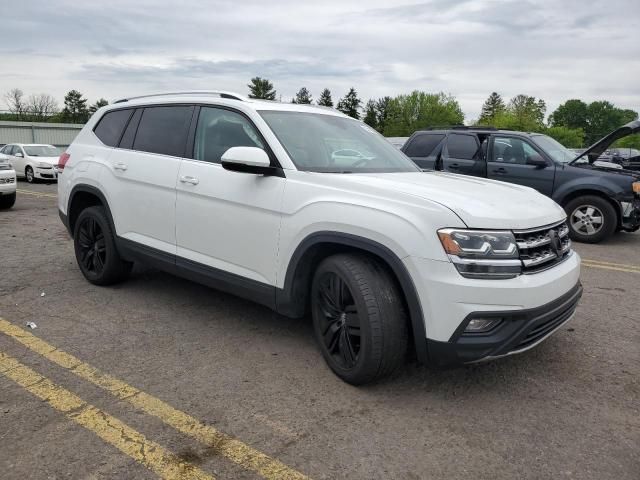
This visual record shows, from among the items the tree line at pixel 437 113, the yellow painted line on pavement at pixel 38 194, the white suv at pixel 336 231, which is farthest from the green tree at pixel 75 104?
the white suv at pixel 336 231

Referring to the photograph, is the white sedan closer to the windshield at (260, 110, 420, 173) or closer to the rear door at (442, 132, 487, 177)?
the rear door at (442, 132, 487, 177)

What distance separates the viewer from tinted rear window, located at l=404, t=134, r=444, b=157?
10055 millimetres

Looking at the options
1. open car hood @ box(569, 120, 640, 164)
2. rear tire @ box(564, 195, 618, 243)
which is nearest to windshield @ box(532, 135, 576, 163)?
open car hood @ box(569, 120, 640, 164)

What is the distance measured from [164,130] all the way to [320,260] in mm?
1979

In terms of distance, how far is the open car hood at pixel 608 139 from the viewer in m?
8.05

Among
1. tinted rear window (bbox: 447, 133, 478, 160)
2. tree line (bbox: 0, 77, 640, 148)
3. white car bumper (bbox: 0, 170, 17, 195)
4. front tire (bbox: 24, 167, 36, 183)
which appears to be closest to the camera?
tinted rear window (bbox: 447, 133, 478, 160)

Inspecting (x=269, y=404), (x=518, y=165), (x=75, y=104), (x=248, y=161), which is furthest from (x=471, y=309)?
(x=75, y=104)

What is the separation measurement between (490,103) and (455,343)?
429ft

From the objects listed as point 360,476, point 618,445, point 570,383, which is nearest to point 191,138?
point 360,476

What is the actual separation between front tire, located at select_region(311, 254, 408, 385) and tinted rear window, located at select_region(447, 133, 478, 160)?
23.2 ft

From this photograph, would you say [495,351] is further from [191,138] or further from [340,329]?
[191,138]

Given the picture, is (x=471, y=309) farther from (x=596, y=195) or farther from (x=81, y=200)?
(x=596, y=195)

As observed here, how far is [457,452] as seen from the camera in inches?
101

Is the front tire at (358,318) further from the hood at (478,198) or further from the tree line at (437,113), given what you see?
the tree line at (437,113)
